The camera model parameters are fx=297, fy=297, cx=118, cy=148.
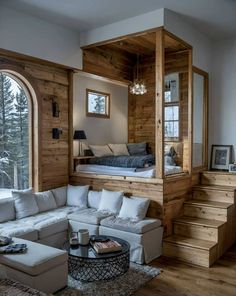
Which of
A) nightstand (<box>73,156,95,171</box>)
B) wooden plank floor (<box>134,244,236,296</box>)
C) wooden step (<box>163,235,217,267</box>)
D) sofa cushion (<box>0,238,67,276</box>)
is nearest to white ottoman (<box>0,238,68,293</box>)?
sofa cushion (<box>0,238,67,276</box>)

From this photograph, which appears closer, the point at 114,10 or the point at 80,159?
the point at 114,10

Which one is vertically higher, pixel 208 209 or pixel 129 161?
pixel 129 161

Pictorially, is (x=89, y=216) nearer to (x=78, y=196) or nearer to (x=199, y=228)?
(x=78, y=196)

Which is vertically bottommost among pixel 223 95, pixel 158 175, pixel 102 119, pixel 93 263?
pixel 93 263

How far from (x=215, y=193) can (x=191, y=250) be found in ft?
4.06

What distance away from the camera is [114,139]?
6.79 m

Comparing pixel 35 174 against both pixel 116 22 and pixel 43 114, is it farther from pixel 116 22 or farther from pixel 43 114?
pixel 116 22

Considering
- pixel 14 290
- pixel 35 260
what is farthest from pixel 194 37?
pixel 14 290

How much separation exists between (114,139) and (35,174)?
247 cm

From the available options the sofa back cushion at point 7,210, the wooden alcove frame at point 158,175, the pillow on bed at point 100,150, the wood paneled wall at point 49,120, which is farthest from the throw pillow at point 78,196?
the pillow on bed at point 100,150

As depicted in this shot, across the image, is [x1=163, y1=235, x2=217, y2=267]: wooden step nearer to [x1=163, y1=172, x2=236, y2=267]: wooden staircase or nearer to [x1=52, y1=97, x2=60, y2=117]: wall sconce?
[x1=163, y1=172, x2=236, y2=267]: wooden staircase

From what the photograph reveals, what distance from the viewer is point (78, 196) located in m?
4.77

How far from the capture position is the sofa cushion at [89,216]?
13.4 ft

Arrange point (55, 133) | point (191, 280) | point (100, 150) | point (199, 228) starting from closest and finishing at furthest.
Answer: point (191, 280)
point (199, 228)
point (55, 133)
point (100, 150)
